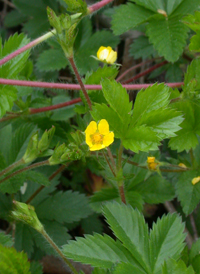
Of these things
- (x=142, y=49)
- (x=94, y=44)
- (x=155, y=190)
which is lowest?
(x=155, y=190)

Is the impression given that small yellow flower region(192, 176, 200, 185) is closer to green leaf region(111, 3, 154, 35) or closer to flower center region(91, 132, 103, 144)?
flower center region(91, 132, 103, 144)

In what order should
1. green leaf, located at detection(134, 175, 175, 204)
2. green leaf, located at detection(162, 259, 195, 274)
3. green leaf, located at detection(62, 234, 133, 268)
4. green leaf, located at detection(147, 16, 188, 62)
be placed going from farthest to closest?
green leaf, located at detection(147, 16, 188, 62) < green leaf, located at detection(134, 175, 175, 204) < green leaf, located at detection(62, 234, 133, 268) < green leaf, located at detection(162, 259, 195, 274)

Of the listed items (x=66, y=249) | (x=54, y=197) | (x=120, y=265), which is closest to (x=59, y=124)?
(x=54, y=197)

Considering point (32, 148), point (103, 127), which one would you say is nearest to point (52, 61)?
point (32, 148)

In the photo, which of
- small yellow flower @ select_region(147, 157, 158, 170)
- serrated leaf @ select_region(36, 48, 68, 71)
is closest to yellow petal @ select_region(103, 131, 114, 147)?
small yellow flower @ select_region(147, 157, 158, 170)

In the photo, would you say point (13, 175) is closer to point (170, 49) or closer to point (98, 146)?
point (98, 146)

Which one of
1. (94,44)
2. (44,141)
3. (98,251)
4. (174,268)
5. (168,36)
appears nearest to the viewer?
(174,268)

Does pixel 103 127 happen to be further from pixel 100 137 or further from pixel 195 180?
pixel 195 180
